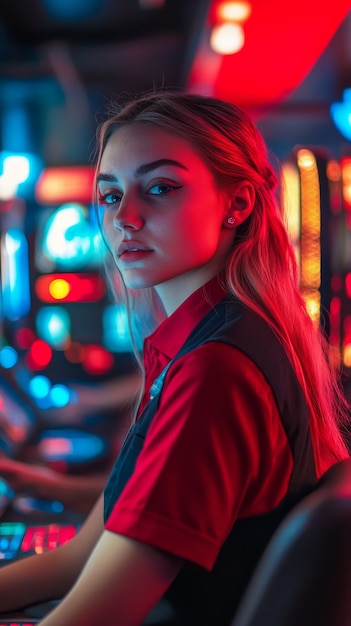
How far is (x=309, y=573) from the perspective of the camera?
0.77 metres

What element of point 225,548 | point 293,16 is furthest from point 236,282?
point 293,16

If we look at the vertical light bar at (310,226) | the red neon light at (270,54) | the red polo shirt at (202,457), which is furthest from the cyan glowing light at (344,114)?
the red polo shirt at (202,457)

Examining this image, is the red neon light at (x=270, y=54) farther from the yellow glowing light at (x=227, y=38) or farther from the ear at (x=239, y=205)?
the ear at (x=239, y=205)

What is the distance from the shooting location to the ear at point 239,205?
1.06 metres

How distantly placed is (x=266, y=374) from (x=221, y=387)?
73 millimetres

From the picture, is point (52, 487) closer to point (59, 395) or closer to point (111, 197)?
point (111, 197)

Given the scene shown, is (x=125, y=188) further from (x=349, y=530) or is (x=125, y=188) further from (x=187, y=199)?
(x=349, y=530)

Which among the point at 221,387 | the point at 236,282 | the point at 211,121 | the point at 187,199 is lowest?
Result: the point at 221,387

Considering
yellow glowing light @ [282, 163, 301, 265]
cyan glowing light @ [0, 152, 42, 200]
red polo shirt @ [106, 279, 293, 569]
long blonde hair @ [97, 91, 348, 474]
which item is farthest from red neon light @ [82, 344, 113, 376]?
red polo shirt @ [106, 279, 293, 569]

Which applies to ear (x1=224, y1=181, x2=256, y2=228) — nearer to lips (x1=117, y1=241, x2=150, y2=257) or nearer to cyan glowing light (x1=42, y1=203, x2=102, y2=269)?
lips (x1=117, y1=241, x2=150, y2=257)

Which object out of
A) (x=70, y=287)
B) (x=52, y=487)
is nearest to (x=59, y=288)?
(x=70, y=287)

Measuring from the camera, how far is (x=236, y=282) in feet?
3.28

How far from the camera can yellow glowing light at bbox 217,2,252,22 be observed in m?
3.02

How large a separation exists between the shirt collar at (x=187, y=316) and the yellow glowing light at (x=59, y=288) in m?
3.43
